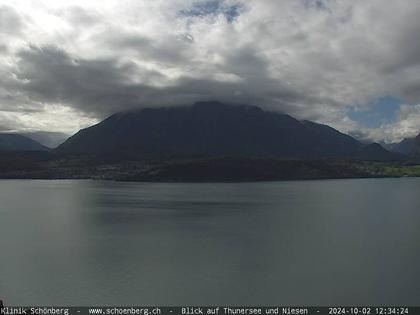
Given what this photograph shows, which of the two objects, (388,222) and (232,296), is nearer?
(232,296)

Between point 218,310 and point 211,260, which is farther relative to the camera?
point 211,260

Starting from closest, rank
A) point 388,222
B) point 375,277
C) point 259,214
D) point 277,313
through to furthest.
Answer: point 277,313 < point 375,277 < point 388,222 < point 259,214

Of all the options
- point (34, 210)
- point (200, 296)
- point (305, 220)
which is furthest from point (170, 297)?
point (34, 210)

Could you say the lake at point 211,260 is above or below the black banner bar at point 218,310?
above

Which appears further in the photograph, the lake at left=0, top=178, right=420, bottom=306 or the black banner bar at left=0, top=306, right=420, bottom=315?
the lake at left=0, top=178, right=420, bottom=306

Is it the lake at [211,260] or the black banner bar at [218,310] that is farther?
the lake at [211,260]

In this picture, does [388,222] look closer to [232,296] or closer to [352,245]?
[352,245]

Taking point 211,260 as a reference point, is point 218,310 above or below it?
below

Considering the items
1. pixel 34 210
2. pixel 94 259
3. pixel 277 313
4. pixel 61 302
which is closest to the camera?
pixel 277 313
